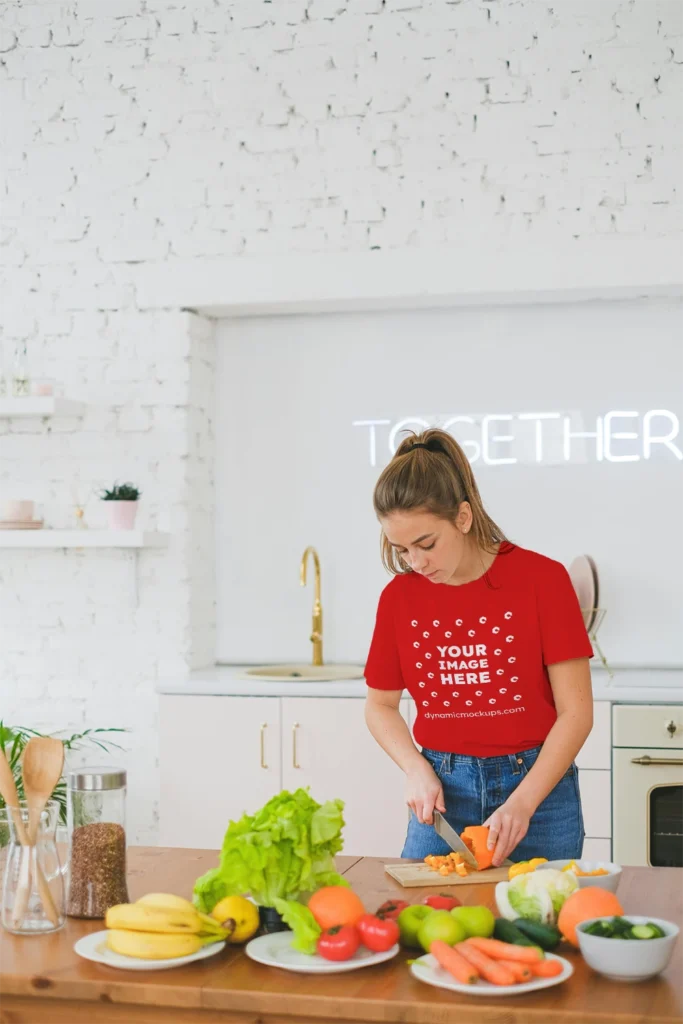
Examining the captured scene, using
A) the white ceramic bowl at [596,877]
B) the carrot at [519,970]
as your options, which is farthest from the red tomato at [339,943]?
the white ceramic bowl at [596,877]

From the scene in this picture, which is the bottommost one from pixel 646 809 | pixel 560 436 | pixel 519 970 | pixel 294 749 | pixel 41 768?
pixel 646 809

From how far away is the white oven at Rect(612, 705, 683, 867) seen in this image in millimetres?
3707

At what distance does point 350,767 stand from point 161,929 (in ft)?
7.52

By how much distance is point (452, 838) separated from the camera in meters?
2.20

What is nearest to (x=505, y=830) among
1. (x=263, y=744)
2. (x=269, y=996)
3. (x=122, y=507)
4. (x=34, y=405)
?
(x=269, y=996)

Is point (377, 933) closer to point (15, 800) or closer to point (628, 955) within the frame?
point (628, 955)

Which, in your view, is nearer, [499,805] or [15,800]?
[15,800]

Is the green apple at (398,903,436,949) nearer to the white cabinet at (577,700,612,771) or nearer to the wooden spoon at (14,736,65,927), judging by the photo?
the wooden spoon at (14,736,65,927)

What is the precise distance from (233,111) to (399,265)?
0.85 meters

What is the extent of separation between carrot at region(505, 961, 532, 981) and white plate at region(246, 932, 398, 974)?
0.18 m

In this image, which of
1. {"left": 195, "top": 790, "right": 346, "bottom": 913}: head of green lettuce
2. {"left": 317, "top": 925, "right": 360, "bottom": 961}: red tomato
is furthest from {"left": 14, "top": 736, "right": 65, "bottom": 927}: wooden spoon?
{"left": 317, "top": 925, "right": 360, "bottom": 961}: red tomato

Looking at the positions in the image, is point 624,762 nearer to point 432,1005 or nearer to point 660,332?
point 660,332

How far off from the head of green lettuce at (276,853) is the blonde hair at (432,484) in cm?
70

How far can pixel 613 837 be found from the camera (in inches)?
147
